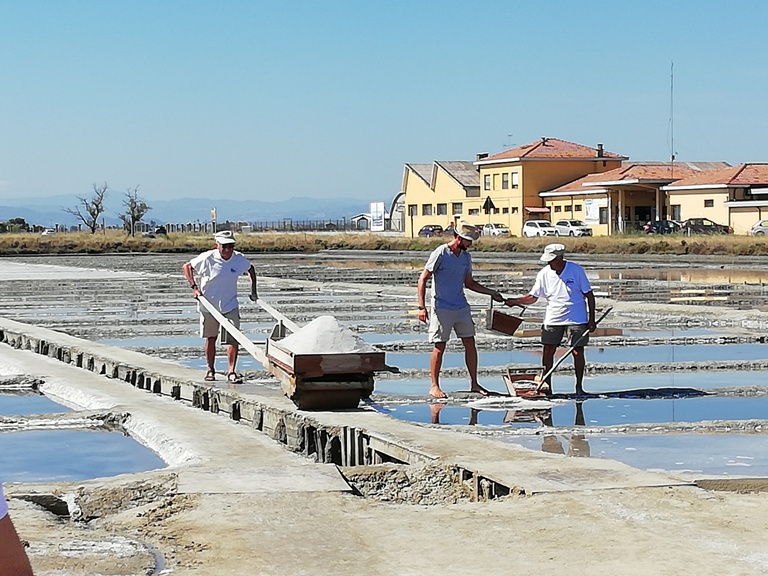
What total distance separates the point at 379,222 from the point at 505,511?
110319 mm

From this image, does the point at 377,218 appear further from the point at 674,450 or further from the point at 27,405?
the point at 674,450

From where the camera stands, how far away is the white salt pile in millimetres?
10375

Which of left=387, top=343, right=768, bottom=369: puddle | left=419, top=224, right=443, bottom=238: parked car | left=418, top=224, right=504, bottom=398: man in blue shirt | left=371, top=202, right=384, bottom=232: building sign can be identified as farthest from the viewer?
left=371, top=202, right=384, bottom=232: building sign

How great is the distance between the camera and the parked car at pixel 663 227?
6412 cm

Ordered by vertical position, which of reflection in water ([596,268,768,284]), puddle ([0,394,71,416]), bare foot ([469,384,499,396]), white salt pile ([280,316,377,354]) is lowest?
reflection in water ([596,268,768,284])

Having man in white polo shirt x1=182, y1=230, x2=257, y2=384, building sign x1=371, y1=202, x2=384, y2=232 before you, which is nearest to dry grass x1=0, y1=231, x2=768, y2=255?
man in white polo shirt x1=182, y1=230, x2=257, y2=384

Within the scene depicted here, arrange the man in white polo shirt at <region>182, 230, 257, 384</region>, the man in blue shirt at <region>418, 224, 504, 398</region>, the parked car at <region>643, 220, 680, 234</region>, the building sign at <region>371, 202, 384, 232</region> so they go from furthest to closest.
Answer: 1. the building sign at <region>371, 202, 384, 232</region>
2. the parked car at <region>643, 220, 680, 234</region>
3. the man in white polo shirt at <region>182, 230, 257, 384</region>
4. the man in blue shirt at <region>418, 224, 504, 398</region>

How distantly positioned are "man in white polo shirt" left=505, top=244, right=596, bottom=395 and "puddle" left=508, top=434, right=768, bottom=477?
200 centimetres

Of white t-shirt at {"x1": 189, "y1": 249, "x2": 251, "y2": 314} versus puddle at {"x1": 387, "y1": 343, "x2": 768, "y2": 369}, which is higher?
white t-shirt at {"x1": 189, "y1": 249, "x2": 251, "y2": 314}

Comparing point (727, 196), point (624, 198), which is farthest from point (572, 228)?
point (727, 196)

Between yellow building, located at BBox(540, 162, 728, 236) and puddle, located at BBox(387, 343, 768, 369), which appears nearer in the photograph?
puddle, located at BBox(387, 343, 768, 369)

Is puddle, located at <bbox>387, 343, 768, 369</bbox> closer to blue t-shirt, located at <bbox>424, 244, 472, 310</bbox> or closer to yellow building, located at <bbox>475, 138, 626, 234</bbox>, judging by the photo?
blue t-shirt, located at <bbox>424, 244, 472, 310</bbox>

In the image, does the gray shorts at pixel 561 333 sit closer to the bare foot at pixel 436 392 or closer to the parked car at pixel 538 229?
the bare foot at pixel 436 392

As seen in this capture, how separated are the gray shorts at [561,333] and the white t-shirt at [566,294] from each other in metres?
0.04
